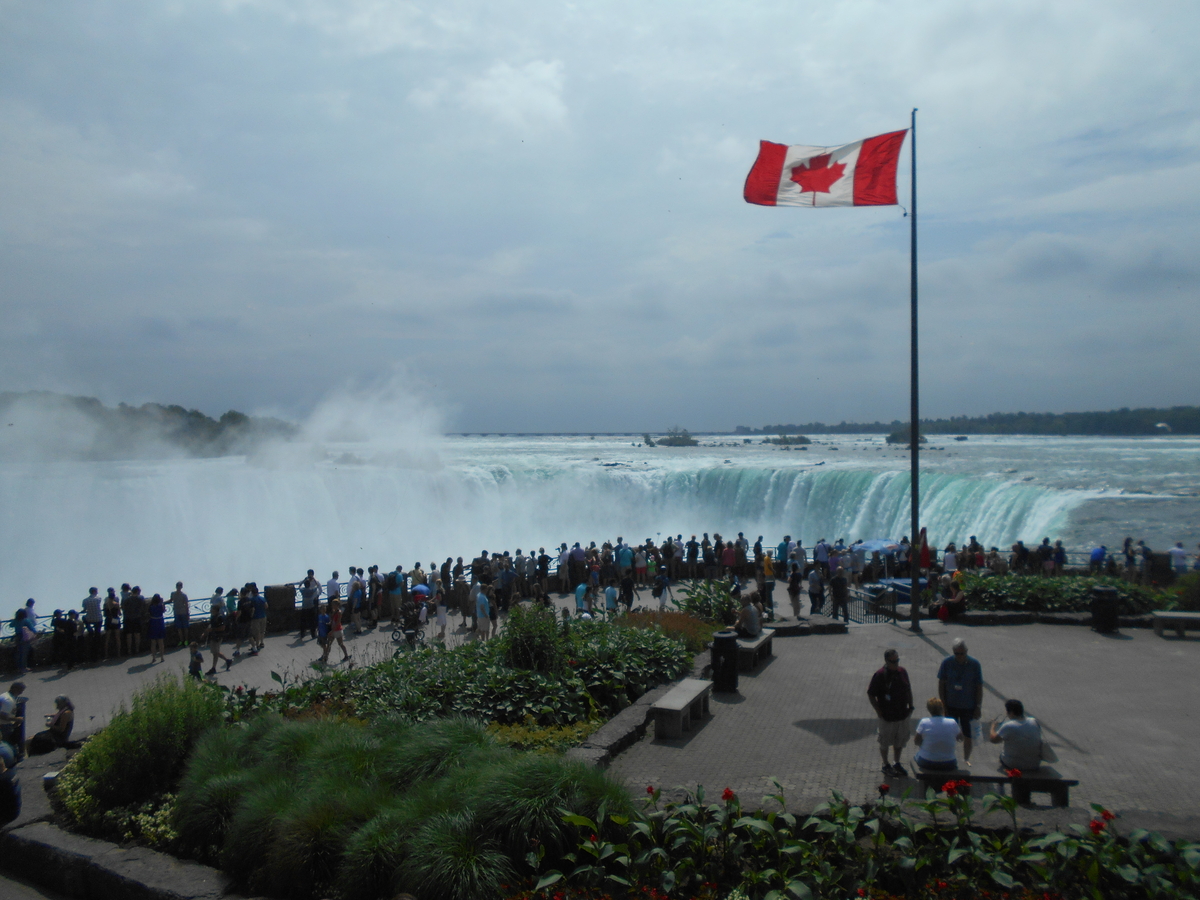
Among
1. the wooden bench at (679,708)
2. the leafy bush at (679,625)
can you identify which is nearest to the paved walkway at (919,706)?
the wooden bench at (679,708)

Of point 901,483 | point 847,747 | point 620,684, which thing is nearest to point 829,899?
point 847,747

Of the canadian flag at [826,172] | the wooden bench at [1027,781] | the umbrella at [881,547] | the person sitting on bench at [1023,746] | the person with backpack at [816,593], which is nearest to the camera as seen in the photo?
the wooden bench at [1027,781]

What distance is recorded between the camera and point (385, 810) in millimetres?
4848

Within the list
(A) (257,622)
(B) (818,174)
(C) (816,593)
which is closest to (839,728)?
(B) (818,174)

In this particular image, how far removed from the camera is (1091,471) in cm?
5481

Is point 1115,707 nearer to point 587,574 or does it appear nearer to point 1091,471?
point 587,574

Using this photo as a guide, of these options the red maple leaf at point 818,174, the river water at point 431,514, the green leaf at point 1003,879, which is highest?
the red maple leaf at point 818,174

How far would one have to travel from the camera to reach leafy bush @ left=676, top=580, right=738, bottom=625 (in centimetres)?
1255

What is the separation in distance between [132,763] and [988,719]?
8331 millimetres

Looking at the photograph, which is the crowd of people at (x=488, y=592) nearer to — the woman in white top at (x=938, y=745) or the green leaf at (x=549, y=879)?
the woman in white top at (x=938, y=745)

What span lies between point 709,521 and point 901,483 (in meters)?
9.82

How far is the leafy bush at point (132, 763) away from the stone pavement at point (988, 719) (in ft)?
12.5

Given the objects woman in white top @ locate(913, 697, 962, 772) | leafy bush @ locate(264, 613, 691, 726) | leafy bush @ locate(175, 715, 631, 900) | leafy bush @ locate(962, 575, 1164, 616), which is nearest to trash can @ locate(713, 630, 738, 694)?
leafy bush @ locate(264, 613, 691, 726)

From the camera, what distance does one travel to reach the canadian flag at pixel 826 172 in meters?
10.6
